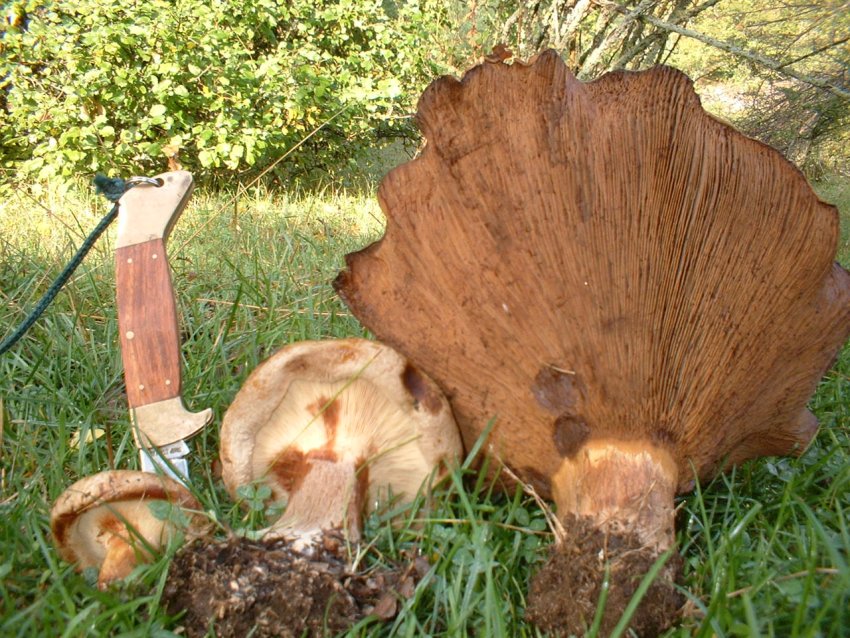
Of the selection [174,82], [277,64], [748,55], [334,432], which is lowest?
[334,432]

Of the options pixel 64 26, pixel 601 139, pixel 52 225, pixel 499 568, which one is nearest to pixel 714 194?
pixel 601 139

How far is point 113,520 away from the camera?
4.54 feet

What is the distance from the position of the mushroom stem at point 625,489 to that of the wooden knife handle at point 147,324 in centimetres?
107

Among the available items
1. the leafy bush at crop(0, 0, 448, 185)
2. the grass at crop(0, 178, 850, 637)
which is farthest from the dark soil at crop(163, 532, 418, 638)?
the leafy bush at crop(0, 0, 448, 185)

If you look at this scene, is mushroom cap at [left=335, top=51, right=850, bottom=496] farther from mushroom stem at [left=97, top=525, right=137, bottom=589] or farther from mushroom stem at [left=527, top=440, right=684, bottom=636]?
mushroom stem at [left=97, top=525, right=137, bottom=589]

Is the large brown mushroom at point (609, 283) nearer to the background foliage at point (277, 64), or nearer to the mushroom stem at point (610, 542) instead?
the mushroom stem at point (610, 542)

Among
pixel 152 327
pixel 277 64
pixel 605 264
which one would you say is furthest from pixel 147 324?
pixel 277 64

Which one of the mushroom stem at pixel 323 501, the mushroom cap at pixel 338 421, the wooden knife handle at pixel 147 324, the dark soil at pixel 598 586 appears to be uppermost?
the wooden knife handle at pixel 147 324

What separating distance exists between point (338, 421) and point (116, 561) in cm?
57

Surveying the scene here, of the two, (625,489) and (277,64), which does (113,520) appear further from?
(277,64)

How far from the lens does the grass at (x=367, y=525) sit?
3.85 ft

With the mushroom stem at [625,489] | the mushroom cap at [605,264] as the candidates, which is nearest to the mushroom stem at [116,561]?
the mushroom cap at [605,264]

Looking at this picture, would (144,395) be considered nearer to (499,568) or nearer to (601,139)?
(499,568)

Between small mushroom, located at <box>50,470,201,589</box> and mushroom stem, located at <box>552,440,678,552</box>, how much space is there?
2.88 ft
